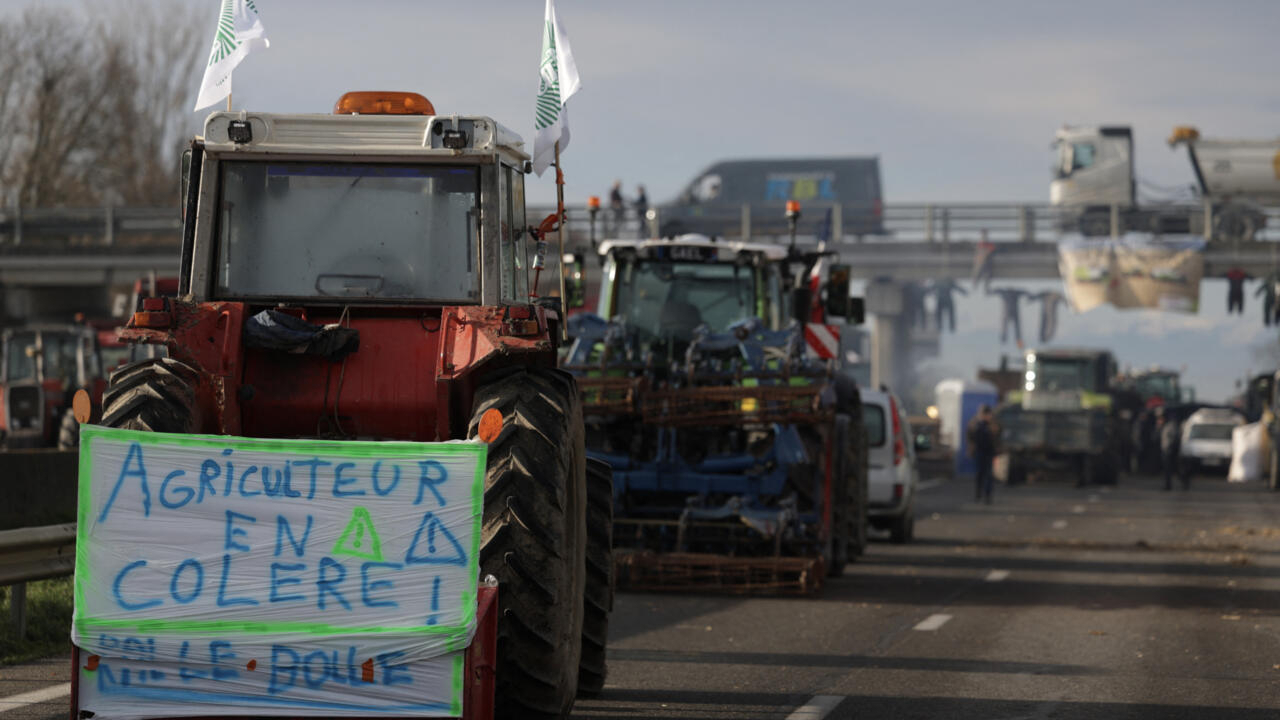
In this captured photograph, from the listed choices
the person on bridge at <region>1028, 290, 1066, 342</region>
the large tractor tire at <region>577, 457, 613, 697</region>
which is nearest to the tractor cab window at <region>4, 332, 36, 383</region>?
the large tractor tire at <region>577, 457, 613, 697</region>

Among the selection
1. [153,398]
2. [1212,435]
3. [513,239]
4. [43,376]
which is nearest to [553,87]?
[513,239]

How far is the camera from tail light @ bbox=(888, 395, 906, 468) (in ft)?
78.0

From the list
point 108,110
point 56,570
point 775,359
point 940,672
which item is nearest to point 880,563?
point 775,359

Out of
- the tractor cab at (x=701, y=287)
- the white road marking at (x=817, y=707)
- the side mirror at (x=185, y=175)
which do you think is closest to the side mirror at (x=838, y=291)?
the tractor cab at (x=701, y=287)

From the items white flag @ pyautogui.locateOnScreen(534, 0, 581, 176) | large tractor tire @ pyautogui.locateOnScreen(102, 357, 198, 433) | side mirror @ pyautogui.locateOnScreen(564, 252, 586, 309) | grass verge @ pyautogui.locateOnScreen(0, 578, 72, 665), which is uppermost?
white flag @ pyautogui.locateOnScreen(534, 0, 581, 176)

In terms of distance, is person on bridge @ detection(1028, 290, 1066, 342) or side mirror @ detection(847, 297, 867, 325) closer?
side mirror @ detection(847, 297, 867, 325)

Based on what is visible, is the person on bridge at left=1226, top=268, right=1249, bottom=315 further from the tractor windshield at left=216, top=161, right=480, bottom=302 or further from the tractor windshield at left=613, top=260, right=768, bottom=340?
the tractor windshield at left=216, top=161, right=480, bottom=302

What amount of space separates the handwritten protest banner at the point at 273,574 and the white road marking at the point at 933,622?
7374 mm

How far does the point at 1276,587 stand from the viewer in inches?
690

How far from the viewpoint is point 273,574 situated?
21.5 ft

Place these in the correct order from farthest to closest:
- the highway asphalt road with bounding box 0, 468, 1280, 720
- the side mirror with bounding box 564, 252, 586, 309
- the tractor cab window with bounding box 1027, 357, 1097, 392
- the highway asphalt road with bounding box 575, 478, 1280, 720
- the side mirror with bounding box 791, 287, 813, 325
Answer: the tractor cab window with bounding box 1027, 357, 1097, 392
the side mirror with bounding box 791, 287, 813, 325
the side mirror with bounding box 564, 252, 586, 309
the highway asphalt road with bounding box 575, 478, 1280, 720
the highway asphalt road with bounding box 0, 468, 1280, 720

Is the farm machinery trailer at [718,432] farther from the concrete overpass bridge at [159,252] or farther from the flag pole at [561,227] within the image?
the concrete overpass bridge at [159,252]

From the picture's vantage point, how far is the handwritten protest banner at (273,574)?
648cm

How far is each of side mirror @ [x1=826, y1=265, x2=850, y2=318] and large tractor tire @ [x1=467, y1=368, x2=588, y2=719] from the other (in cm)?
1042
